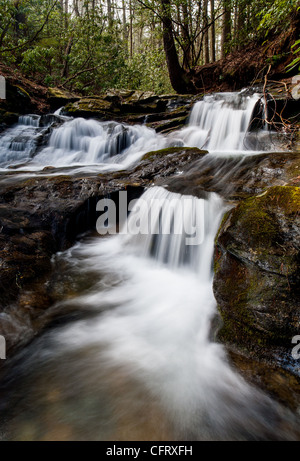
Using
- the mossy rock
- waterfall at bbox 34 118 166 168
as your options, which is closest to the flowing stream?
the mossy rock

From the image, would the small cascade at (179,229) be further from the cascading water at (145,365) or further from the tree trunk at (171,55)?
the tree trunk at (171,55)

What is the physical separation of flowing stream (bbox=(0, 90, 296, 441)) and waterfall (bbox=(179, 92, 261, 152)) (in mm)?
3629

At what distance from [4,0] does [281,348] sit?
44.5ft

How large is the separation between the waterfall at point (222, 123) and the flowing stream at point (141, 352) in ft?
11.9

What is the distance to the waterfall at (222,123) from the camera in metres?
7.15

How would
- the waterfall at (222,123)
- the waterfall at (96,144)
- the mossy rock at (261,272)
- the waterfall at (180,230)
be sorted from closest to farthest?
1. the mossy rock at (261,272)
2. the waterfall at (180,230)
3. the waterfall at (222,123)
4. the waterfall at (96,144)

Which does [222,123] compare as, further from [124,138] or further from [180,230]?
[180,230]

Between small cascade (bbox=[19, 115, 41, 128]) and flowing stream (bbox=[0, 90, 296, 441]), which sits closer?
flowing stream (bbox=[0, 90, 296, 441])

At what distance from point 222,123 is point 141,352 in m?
7.36

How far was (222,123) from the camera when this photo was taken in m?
7.67

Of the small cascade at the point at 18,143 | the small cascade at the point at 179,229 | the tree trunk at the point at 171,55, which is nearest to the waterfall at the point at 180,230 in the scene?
the small cascade at the point at 179,229

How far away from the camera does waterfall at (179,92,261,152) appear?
7.15m

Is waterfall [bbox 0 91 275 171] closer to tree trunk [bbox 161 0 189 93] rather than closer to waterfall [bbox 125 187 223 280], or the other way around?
waterfall [bbox 125 187 223 280]
